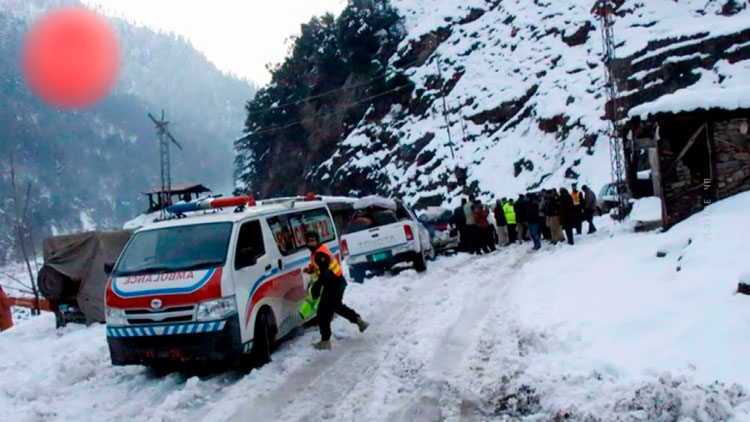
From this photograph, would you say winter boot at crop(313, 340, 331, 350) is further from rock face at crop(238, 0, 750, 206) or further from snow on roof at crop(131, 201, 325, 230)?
rock face at crop(238, 0, 750, 206)

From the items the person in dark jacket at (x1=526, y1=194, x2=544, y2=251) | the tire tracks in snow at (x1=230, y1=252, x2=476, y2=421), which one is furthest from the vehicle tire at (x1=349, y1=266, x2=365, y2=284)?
the person in dark jacket at (x1=526, y1=194, x2=544, y2=251)

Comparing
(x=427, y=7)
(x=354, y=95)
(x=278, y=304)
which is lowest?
(x=278, y=304)

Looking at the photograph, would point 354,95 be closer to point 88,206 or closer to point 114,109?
point 88,206

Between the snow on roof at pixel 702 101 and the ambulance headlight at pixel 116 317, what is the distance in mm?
10899

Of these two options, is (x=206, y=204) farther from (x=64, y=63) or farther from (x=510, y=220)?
(x=64, y=63)

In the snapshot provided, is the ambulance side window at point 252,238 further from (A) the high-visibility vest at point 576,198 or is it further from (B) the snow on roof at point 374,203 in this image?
(A) the high-visibility vest at point 576,198

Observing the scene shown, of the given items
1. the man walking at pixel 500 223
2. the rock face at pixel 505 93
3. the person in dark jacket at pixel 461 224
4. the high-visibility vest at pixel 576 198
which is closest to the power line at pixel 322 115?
the rock face at pixel 505 93

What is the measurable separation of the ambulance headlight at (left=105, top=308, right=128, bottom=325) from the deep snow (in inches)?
31.6

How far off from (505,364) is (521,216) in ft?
44.7

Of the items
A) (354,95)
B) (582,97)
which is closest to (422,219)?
(582,97)

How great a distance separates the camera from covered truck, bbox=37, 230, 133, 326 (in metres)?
15.1

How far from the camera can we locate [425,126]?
146 ft

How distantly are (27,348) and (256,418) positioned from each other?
8348 millimetres

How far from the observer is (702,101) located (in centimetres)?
1241
